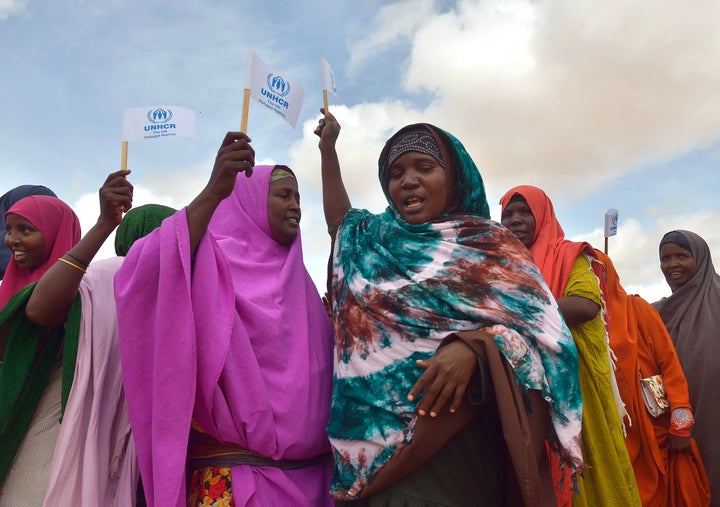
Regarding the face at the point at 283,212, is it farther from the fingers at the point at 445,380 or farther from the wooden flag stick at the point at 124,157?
the fingers at the point at 445,380

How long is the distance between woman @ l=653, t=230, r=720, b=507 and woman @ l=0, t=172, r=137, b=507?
174 inches

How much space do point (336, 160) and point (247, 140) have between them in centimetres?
72

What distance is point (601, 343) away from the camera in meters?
3.51

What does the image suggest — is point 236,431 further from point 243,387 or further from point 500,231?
point 500,231

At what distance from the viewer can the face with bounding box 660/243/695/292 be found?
5.48 m

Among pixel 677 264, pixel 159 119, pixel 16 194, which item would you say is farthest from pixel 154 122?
pixel 677 264

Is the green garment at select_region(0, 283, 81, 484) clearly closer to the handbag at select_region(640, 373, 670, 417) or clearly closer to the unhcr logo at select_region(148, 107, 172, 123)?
the unhcr logo at select_region(148, 107, 172, 123)

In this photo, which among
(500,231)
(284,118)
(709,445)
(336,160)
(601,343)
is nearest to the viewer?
(500,231)

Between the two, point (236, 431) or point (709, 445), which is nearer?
point (236, 431)

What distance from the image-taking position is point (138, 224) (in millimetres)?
3066

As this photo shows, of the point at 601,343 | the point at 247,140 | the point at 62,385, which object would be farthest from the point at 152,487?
the point at 601,343

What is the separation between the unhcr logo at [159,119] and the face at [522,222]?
88.4 inches

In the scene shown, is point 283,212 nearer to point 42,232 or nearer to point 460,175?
point 460,175

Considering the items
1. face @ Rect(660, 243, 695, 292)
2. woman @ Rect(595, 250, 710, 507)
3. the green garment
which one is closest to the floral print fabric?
the green garment
